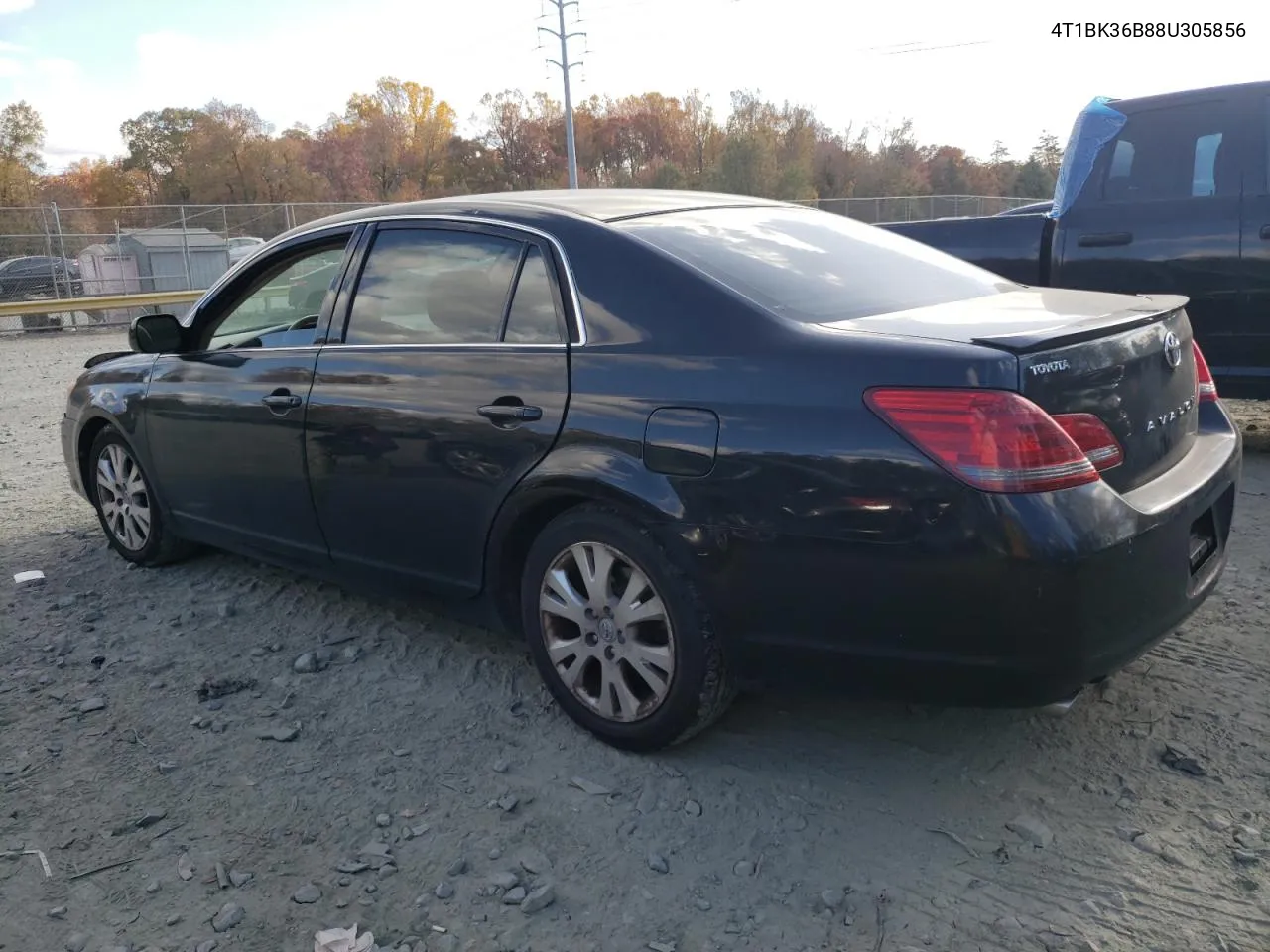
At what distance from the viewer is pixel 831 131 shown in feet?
197

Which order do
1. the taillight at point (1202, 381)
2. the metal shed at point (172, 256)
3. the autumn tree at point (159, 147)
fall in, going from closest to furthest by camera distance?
the taillight at point (1202, 381) → the metal shed at point (172, 256) → the autumn tree at point (159, 147)

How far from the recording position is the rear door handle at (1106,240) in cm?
624

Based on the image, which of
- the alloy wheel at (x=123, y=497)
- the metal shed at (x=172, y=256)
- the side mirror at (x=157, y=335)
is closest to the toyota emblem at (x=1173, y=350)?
the side mirror at (x=157, y=335)

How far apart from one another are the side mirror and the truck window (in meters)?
5.21

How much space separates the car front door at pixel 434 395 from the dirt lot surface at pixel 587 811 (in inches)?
21.6

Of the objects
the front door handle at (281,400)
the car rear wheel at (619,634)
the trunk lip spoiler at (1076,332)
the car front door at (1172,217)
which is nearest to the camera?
the trunk lip spoiler at (1076,332)

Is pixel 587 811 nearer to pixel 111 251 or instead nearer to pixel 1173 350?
pixel 1173 350

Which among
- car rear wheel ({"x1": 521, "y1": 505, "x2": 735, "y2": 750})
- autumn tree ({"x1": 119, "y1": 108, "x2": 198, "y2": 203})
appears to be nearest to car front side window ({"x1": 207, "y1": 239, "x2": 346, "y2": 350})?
car rear wheel ({"x1": 521, "y1": 505, "x2": 735, "y2": 750})

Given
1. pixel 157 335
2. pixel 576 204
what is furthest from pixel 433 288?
pixel 157 335

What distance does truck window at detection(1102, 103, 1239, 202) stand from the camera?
19.9 ft

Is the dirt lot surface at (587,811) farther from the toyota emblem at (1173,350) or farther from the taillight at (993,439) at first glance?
the toyota emblem at (1173,350)

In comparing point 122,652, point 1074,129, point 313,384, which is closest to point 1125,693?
point 313,384

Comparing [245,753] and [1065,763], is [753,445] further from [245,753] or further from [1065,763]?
[245,753]

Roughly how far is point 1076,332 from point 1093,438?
272 mm
